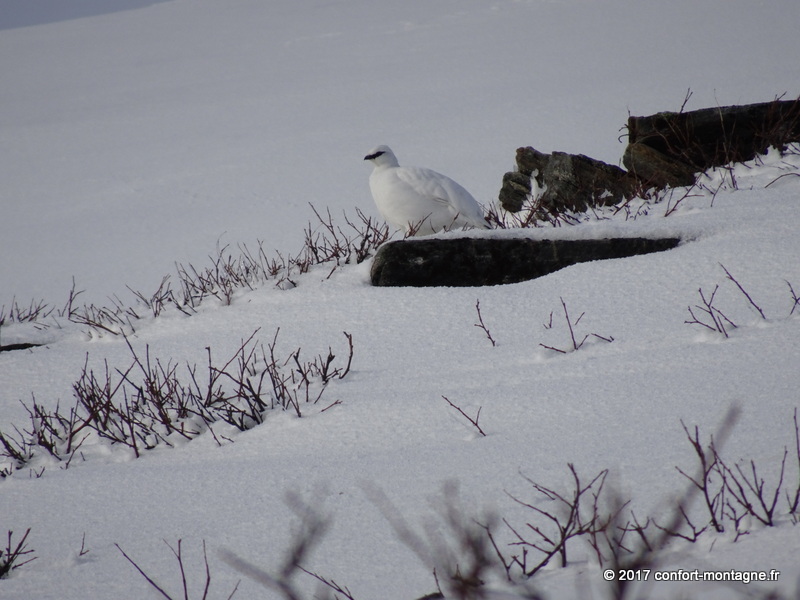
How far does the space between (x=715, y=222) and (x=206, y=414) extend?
8.72 feet

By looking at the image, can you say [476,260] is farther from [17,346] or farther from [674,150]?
[17,346]

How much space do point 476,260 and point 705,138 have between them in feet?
9.87

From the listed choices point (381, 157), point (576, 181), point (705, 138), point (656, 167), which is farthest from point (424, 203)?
point (705, 138)

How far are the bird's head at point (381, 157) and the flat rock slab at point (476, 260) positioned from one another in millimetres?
1954

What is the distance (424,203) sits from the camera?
16.3 ft

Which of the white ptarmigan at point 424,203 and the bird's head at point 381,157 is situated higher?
the bird's head at point 381,157

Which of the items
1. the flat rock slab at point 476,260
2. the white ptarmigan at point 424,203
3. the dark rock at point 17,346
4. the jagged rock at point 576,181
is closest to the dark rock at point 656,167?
the jagged rock at point 576,181

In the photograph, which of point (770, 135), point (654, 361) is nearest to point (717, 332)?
point (654, 361)

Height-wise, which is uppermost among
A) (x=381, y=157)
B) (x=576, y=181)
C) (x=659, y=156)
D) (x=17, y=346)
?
(x=381, y=157)

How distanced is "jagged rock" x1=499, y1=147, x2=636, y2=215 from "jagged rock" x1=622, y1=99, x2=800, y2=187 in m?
0.18

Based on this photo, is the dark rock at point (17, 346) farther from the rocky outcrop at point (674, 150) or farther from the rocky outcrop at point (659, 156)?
the rocky outcrop at point (674, 150)

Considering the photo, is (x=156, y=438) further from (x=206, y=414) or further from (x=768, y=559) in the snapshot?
(x=768, y=559)

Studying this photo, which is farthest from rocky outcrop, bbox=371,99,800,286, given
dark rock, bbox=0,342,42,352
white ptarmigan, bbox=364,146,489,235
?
dark rock, bbox=0,342,42,352

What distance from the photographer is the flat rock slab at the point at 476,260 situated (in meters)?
3.78
